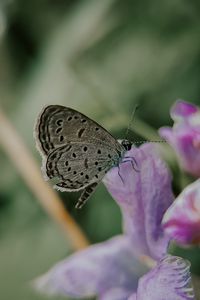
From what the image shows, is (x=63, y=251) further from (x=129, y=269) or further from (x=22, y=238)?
(x=129, y=269)

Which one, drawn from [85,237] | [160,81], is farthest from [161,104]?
[85,237]

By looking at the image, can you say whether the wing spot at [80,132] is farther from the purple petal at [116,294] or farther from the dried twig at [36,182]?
the dried twig at [36,182]

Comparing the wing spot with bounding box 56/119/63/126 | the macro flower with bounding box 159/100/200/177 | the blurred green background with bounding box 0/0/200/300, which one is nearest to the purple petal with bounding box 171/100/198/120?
the macro flower with bounding box 159/100/200/177

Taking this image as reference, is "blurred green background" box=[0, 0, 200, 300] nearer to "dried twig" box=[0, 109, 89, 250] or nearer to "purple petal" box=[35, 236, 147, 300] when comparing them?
"dried twig" box=[0, 109, 89, 250]

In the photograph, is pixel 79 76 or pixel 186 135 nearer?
pixel 186 135

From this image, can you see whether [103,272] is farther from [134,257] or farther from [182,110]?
[182,110]

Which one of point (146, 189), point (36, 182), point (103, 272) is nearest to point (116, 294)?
point (103, 272)
